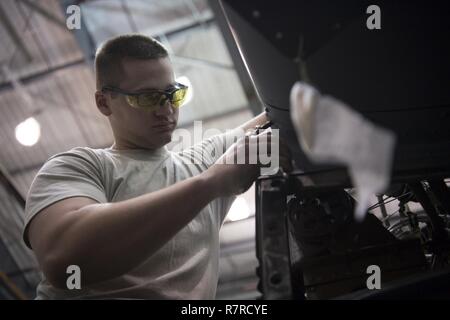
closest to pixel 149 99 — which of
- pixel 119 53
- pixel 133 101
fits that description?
pixel 133 101

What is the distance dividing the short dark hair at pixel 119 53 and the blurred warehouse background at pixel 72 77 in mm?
2556

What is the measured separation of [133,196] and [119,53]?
426 mm

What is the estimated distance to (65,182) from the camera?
36.0 inches

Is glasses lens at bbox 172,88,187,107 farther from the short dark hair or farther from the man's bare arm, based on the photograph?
the man's bare arm

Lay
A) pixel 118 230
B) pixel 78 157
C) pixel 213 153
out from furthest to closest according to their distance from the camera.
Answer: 1. pixel 213 153
2. pixel 78 157
3. pixel 118 230

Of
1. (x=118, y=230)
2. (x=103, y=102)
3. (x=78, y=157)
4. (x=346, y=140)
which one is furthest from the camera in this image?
(x=103, y=102)

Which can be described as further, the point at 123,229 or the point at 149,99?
the point at 149,99

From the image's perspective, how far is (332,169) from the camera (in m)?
0.80

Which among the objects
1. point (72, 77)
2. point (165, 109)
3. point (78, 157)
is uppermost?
point (72, 77)

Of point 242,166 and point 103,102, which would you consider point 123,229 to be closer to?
point 242,166

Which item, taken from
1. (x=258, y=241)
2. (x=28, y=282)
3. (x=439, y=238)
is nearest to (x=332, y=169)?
(x=258, y=241)

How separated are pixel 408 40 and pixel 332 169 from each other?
0.27m

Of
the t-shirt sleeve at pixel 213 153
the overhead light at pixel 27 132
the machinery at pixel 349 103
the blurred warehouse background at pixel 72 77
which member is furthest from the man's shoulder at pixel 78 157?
the overhead light at pixel 27 132

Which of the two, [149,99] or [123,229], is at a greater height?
[149,99]
